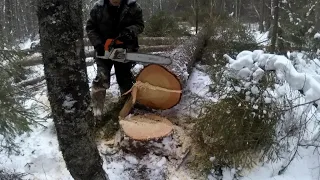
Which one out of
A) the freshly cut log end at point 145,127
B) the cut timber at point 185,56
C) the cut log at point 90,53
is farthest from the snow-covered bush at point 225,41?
the freshly cut log end at point 145,127

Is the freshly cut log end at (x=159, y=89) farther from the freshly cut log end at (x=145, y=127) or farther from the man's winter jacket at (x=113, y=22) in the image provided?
the man's winter jacket at (x=113, y=22)

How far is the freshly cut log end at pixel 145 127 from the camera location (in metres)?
3.71

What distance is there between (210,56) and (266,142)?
396 cm

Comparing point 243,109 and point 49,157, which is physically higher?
point 243,109

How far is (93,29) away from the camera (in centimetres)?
474

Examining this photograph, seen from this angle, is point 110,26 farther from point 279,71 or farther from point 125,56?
point 279,71

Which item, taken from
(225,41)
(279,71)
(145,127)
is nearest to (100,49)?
(145,127)

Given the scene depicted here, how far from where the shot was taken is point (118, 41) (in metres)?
4.54

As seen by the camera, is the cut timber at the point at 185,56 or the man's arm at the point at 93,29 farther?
the cut timber at the point at 185,56

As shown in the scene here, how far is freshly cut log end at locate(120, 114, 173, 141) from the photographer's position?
12.2ft

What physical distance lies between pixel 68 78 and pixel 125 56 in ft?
6.22

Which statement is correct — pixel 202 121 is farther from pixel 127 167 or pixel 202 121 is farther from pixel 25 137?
pixel 25 137

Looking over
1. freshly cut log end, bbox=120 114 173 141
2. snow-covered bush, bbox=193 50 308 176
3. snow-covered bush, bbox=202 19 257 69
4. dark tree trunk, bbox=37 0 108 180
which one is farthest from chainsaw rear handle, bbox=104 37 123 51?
snow-covered bush, bbox=202 19 257 69

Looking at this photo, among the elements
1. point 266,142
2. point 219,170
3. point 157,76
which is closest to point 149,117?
point 157,76
